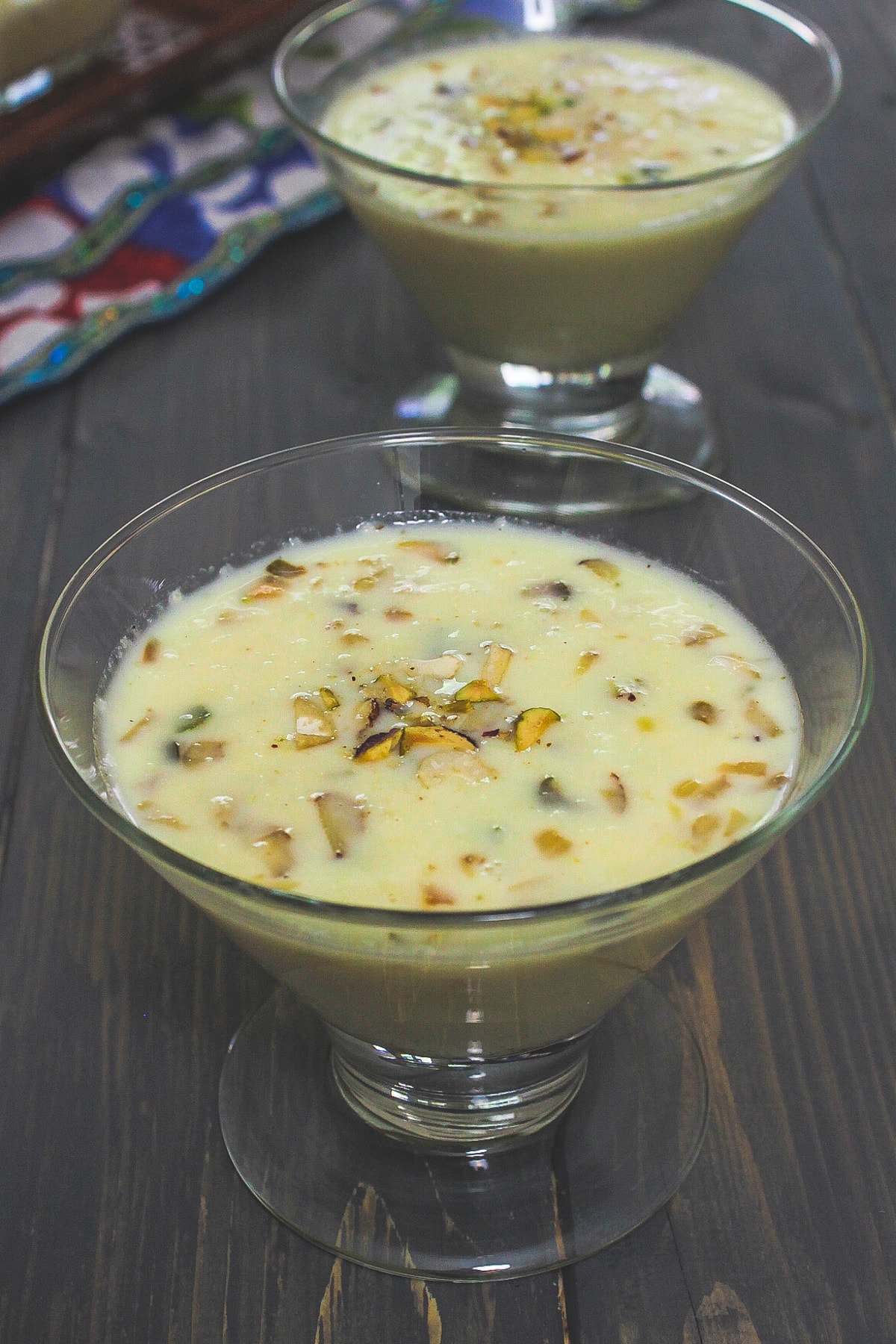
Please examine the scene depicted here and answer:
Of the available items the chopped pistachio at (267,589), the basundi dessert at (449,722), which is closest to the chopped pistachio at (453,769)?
the basundi dessert at (449,722)

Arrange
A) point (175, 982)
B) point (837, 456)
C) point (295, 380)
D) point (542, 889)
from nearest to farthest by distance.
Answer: point (542, 889)
point (175, 982)
point (837, 456)
point (295, 380)

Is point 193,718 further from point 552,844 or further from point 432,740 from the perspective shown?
point 552,844

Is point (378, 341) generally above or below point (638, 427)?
above

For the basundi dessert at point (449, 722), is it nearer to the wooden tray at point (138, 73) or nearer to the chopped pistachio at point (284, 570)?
the chopped pistachio at point (284, 570)

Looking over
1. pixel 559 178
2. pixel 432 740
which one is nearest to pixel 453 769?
pixel 432 740

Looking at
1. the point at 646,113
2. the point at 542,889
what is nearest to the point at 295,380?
the point at 646,113

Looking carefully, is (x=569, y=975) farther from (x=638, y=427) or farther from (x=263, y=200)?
(x=263, y=200)
